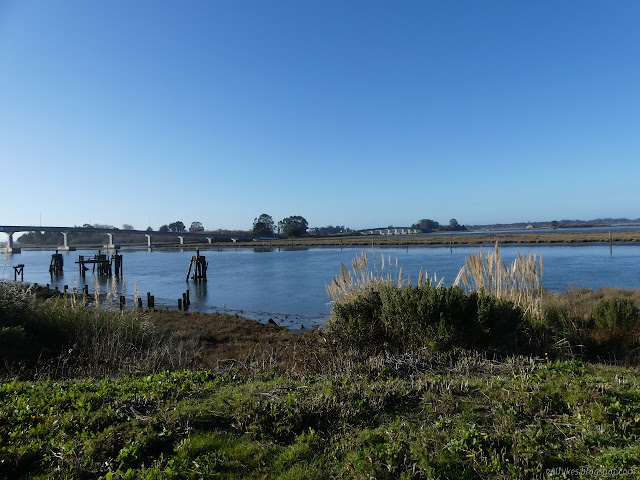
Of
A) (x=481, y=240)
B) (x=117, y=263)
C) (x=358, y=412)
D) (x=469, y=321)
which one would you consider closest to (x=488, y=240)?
(x=481, y=240)

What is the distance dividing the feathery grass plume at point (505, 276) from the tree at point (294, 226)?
135870mm

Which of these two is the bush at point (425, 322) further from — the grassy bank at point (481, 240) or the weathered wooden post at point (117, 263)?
the weathered wooden post at point (117, 263)

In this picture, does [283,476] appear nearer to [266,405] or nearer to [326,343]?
[266,405]

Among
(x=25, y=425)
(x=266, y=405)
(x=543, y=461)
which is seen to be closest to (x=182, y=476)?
(x=266, y=405)

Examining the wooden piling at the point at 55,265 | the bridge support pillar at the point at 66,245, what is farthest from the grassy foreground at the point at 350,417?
the bridge support pillar at the point at 66,245

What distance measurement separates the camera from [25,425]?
11.4 ft

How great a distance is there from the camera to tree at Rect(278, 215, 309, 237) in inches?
5709

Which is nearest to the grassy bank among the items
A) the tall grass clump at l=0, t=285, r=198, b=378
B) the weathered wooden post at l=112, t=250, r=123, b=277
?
the weathered wooden post at l=112, t=250, r=123, b=277

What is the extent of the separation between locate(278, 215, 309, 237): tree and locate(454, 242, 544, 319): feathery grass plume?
135870 millimetres

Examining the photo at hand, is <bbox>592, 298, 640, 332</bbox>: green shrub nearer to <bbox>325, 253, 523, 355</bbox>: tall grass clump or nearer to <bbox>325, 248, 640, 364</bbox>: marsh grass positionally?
<bbox>325, 248, 640, 364</bbox>: marsh grass

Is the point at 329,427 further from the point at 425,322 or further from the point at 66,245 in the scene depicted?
the point at 66,245

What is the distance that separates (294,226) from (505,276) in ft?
463

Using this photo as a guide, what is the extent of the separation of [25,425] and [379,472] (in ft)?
9.62

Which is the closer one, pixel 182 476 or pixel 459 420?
pixel 182 476
